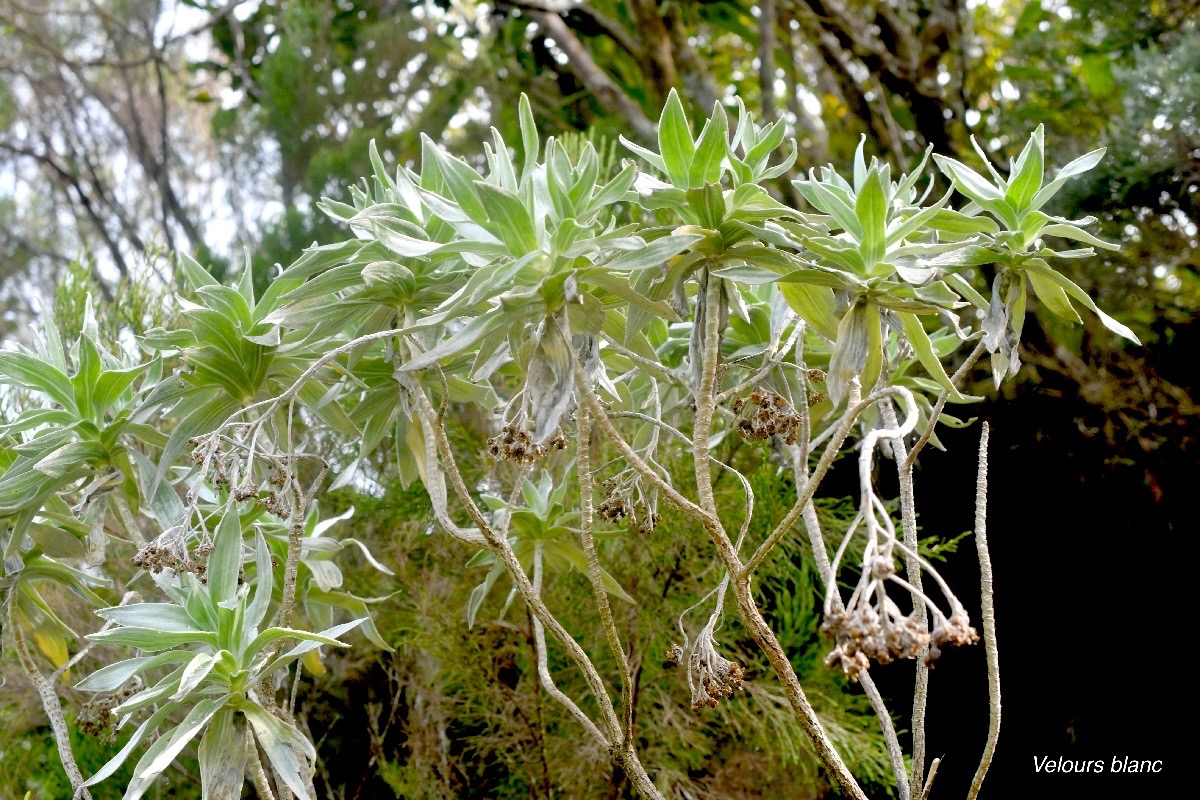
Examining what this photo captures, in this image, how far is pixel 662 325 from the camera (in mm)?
768

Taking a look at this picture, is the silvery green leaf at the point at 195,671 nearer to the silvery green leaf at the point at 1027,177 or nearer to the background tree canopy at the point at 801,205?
the background tree canopy at the point at 801,205

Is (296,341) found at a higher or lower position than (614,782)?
higher

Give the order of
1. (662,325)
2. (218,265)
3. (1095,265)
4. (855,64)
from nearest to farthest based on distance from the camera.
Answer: (662,325)
(1095,265)
(218,265)
(855,64)

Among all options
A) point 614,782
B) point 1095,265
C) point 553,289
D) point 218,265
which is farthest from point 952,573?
point 218,265

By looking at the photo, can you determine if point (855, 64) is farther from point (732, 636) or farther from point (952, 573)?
point (732, 636)

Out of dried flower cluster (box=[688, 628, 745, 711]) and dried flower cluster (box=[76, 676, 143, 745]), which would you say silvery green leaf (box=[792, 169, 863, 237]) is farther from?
dried flower cluster (box=[76, 676, 143, 745])

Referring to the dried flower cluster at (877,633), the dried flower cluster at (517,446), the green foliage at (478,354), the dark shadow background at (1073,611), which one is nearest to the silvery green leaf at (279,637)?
the green foliage at (478,354)

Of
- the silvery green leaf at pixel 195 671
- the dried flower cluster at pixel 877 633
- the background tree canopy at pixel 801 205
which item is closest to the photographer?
the dried flower cluster at pixel 877 633

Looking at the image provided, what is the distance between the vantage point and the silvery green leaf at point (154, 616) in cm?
54

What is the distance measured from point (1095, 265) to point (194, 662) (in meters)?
1.49

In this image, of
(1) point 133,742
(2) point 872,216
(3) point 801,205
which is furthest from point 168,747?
(3) point 801,205

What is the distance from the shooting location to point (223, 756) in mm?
546

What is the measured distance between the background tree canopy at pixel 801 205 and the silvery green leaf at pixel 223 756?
8.7 inches

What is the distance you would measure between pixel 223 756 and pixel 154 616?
0.30ft
